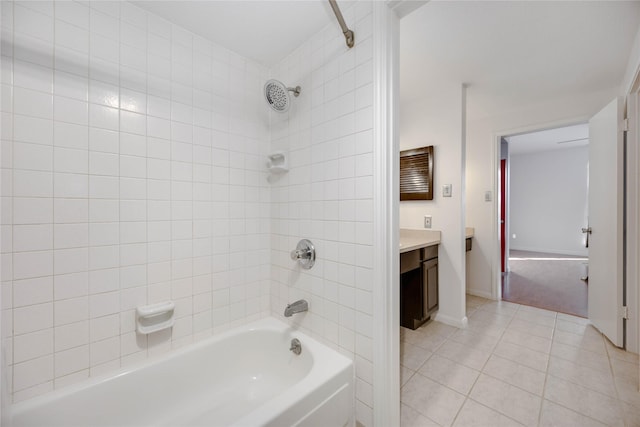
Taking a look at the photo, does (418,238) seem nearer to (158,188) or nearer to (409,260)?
(409,260)

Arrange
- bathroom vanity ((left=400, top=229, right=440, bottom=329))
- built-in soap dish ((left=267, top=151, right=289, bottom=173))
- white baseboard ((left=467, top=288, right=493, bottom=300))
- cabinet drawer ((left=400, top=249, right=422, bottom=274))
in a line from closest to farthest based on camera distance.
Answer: built-in soap dish ((left=267, top=151, right=289, bottom=173)) < cabinet drawer ((left=400, top=249, right=422, bottom=274)) < bathroom vanity ((left=400, top=229, right=440, bottom=329)) < white baseboard ((left=467, top=288, right=493, bottom=300))

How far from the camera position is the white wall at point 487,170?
9.25 feet

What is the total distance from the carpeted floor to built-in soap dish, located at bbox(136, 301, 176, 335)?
3.60 m

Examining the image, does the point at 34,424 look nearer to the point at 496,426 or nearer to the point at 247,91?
the point at 247,91

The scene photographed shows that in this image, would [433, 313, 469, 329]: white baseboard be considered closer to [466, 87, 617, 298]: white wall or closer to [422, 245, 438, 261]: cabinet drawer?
[422, 245, 438, 261]: cabinet drawer

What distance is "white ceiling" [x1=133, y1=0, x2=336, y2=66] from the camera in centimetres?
129

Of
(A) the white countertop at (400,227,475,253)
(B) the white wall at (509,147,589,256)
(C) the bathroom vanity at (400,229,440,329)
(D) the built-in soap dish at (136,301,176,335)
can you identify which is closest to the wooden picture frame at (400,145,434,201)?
(A) the white countertop at (400,227,475,253)

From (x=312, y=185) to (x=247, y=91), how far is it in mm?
841

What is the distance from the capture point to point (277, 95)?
1449 mm

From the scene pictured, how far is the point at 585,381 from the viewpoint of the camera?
1612mm

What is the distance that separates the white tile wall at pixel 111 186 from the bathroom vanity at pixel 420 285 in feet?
4.98

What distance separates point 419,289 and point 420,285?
0.13 feet

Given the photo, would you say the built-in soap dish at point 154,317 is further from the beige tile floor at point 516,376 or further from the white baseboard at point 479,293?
the white baseboard at point 479,293

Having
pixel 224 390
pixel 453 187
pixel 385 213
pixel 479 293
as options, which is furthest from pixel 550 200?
pixel 224 390
